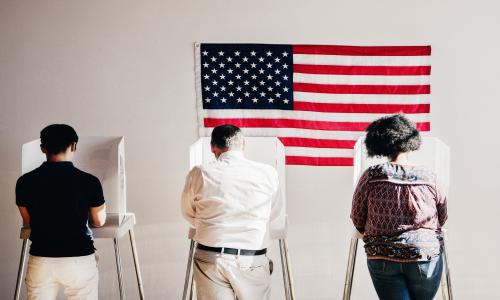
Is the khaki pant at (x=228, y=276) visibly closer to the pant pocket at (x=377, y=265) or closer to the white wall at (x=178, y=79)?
the pant pocket at (x=377, y=265)

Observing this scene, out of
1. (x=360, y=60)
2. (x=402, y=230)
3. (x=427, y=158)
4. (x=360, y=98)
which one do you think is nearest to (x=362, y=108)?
(x=360, y=98)

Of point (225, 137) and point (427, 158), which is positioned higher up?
point (225, 137)

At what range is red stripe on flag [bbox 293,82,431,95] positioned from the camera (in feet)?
13.6

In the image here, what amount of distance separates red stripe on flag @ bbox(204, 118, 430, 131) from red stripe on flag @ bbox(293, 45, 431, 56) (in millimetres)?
449

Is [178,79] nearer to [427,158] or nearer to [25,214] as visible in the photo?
[25,214]

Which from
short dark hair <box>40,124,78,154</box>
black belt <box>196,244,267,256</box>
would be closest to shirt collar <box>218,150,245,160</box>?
black belt <box>196,244,267,256</box>

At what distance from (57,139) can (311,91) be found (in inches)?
71.8

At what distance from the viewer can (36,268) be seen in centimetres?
284

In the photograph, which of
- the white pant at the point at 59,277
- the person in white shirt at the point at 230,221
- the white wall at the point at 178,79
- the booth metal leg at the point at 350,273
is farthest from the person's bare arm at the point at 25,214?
the booth metal leg at the point at 350,273

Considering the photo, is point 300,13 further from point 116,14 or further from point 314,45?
point 116,14

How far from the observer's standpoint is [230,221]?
2.73 meters

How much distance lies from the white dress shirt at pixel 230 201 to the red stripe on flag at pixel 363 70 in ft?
4.89

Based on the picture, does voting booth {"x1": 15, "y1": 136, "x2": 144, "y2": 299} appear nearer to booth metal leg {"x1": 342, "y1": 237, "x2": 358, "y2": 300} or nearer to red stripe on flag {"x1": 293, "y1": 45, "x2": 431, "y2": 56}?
booth metal leg {"x1": 342, "y1": 237, "x2": 358, "y2": 300}

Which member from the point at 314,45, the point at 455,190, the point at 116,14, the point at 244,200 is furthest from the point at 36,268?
the point at 455,190
